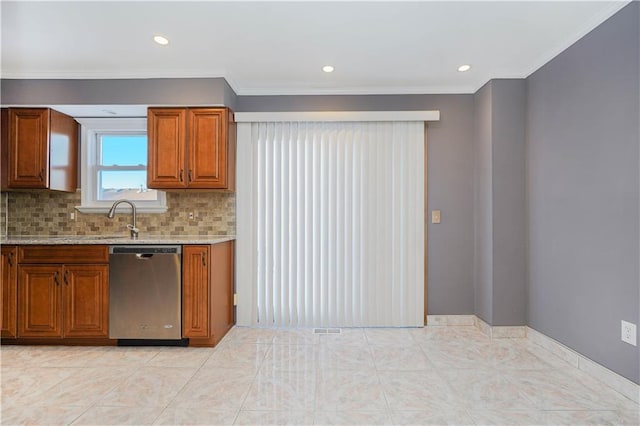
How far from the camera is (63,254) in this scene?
279 centimetres

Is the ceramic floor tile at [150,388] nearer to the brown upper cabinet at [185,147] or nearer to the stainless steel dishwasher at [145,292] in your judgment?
the stainless steel dishwasher at [145,292]

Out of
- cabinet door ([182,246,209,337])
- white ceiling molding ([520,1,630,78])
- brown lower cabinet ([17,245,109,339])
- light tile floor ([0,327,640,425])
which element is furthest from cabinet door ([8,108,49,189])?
white ceiling molding ([520,1,630,78])

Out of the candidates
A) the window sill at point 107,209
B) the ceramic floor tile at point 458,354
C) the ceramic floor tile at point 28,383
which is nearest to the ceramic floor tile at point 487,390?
the ceramic floor tile at point 458,354

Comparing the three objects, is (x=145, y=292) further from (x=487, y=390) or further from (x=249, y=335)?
(x=487, y=390)

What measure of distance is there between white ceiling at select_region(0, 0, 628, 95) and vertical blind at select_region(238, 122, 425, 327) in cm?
60

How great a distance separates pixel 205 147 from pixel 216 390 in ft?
6.78

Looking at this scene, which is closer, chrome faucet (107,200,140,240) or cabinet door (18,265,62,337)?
cabinet door (18,265,62,337)

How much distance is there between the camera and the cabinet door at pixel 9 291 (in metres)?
2.77

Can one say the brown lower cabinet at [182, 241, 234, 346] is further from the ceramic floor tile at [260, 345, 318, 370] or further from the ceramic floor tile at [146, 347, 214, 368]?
the ceramic floor tile at [260, 345, 318, 370]

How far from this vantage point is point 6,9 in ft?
7.18

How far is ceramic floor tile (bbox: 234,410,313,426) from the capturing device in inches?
69.8

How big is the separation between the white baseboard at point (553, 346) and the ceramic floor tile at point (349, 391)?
4.53 feet

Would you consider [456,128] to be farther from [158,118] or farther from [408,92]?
[158,118]

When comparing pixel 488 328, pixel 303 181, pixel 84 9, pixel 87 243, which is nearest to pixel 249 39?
pixel 84 9
